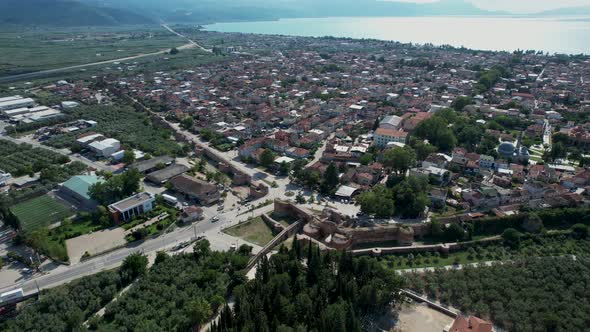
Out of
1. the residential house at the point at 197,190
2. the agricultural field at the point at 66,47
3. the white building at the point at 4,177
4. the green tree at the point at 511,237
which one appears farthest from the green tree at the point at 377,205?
the agricultural field at the point at 66,47

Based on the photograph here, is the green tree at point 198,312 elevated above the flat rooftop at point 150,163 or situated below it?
above

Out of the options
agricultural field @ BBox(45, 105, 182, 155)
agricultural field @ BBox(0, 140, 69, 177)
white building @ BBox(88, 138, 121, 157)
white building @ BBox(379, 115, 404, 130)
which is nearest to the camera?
agricultural field @ BBox(0, 140, 69, 177)

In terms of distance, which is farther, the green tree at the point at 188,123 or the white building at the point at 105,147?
the green tree at the point at 188,123

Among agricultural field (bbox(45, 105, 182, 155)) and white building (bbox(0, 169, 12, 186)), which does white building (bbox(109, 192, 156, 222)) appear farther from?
white building (bbox(0, 169, 12, 186))

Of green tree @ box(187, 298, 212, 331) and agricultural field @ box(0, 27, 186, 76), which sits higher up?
green tree @ box(187, 298, 212, 331)

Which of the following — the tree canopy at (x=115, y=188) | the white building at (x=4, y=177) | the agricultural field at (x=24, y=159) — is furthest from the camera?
the agricultural field at (x=24, y=159)

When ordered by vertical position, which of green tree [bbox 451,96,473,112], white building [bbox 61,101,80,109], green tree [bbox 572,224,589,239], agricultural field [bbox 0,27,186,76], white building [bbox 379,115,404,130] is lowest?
agricultural field [bbox 0,27,186,76]

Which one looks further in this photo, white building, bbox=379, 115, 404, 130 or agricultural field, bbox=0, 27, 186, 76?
agricultural field, bbox=0, 27, 186, 76

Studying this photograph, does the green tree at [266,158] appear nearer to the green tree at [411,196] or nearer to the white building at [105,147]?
the green tree at [411,196]

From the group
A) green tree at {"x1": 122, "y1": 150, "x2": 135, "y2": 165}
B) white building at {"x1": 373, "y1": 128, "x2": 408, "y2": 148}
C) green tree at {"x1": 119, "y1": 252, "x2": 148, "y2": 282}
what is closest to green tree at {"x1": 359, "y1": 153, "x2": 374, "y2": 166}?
white building at {"x1": 373, "y1": 128, "x2": 408, "y2": 148}
